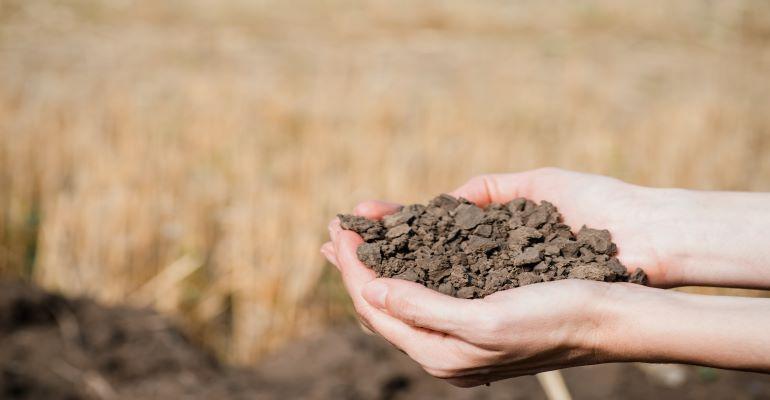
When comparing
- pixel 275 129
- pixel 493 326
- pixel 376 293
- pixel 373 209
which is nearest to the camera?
pixel 493 326

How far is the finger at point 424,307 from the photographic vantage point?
4.50ft

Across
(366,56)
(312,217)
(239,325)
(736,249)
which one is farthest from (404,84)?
(736,249)

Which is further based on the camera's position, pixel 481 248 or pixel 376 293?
pixel 481 248

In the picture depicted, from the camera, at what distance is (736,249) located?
177 cm

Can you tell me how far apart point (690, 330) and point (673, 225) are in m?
0.51

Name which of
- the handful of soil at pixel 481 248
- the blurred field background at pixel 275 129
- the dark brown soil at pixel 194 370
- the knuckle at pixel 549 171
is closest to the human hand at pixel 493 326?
the handful of soil at pixel 481 248

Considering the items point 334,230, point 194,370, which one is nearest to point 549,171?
point 334,230

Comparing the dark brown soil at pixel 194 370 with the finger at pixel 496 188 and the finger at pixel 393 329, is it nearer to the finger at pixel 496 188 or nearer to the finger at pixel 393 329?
the finger at pixel 496 188

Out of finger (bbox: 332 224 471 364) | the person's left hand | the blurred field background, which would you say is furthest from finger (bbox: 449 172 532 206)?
the blurred field background

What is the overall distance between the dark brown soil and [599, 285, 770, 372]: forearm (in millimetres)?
1300

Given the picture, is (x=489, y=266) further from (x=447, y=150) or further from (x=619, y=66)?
(x=619, y=66)

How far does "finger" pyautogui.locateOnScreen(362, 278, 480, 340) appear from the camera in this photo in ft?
4.50

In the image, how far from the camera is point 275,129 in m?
4.51

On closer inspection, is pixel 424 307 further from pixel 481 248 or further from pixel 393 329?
pixel 481 248
